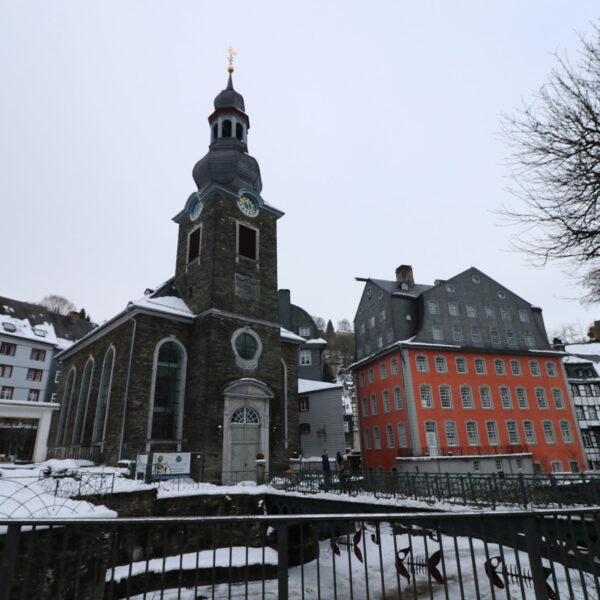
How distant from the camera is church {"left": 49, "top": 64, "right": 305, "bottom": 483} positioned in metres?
22.2

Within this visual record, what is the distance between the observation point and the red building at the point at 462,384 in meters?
32.2

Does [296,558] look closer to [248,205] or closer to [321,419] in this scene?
[321,419]

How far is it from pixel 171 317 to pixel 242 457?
337 inches

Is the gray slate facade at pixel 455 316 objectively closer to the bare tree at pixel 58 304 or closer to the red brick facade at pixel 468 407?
the red brick facade at pixel 468 407

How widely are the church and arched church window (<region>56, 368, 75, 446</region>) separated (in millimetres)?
146

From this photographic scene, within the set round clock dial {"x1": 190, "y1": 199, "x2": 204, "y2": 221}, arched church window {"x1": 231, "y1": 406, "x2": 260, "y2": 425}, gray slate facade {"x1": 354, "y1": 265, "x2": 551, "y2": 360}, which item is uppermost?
round clock dial {"x1": 190, "y1": 199, "x2": 204, "y2": 221}

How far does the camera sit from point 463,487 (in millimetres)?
13375

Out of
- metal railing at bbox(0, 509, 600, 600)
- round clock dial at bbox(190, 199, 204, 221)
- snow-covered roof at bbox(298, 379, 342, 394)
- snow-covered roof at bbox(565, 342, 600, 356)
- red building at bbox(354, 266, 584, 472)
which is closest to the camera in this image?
metal railing at bbox(0, 509, 600, 600)

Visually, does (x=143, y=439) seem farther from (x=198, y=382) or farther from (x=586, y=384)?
(x=586, y=384)

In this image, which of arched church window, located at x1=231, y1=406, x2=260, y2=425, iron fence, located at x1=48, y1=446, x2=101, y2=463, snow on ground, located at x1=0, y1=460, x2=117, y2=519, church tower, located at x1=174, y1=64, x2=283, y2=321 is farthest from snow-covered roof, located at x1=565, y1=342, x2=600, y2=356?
snow on ground, located at x1=0, y1=460, x2=117, y2=519

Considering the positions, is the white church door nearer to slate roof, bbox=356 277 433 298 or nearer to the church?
the church

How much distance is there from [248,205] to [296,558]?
66.6 feet

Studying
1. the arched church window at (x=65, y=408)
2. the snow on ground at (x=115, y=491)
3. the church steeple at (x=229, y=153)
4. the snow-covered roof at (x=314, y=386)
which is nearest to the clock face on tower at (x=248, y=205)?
the church steeple at (x=229, y=153)

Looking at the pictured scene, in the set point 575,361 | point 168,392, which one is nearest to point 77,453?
point 168,392
